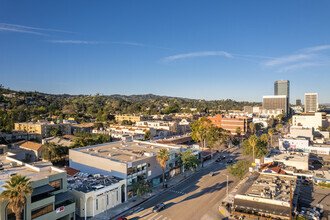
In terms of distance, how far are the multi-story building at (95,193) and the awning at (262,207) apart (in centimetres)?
1811

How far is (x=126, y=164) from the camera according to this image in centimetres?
3759

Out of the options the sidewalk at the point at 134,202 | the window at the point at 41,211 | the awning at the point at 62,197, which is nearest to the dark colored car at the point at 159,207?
the sidewalk at the point at 134,202

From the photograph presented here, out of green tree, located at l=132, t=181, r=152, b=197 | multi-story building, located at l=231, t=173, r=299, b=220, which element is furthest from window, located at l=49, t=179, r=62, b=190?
multi-story building, located at l=231, t=173, r=299, b=220

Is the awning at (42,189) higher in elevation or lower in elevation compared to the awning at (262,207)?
higher

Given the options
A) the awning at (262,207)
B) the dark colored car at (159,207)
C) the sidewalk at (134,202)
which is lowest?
the sidewalk at (134,202)

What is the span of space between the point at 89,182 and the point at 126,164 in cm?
644

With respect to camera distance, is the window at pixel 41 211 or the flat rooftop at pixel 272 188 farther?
the flat rooftop at pixel 272 188

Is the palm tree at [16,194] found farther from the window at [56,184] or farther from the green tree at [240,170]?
the green tree at [240,170]

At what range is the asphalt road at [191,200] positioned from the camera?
3178 centimetres

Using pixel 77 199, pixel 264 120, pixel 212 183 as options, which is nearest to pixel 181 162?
pixel 212 183

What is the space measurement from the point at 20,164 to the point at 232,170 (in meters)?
36.8

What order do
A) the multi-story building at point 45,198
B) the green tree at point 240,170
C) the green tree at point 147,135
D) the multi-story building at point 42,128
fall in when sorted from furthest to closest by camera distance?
the multi-story building at point 42,128 < the green tree at point 147,135 < the green tree at point 240,170 < the multi-story building at point 45,198

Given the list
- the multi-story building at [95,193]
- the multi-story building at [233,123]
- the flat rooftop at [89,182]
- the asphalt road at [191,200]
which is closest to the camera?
the multi-story building at [95,193]

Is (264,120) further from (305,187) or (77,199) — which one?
(77,199)
